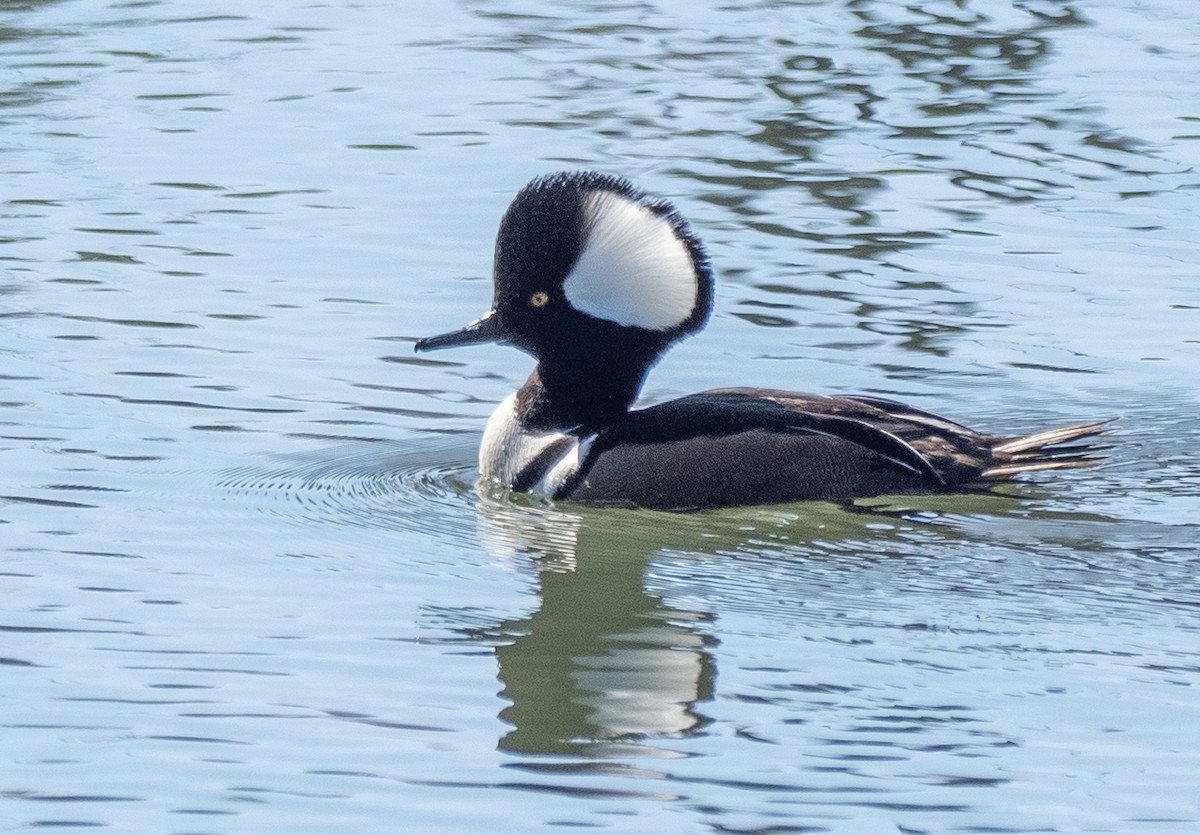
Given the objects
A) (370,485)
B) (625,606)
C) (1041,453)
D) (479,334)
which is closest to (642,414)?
(479,334)

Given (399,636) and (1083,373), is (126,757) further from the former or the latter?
(1083,373)

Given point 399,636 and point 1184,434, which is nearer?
point 399,636

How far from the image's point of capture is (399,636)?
6.21 metres

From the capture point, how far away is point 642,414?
7.76 m

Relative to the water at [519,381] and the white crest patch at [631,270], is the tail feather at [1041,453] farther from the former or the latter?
the white crest patch at [631,270]

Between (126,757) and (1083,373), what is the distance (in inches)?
204

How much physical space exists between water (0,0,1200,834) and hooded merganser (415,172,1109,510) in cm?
15

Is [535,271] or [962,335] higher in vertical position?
[535,271]

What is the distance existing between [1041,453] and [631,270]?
5.33 feet

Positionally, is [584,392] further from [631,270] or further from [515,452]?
[631,270]

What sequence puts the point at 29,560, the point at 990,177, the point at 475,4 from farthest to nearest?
1. the point at 475,4
2. the point at 990,177
3. the point at 29,560

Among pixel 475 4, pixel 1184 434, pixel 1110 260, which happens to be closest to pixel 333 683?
pixel 1184 434

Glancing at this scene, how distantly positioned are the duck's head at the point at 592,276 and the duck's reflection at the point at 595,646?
0.70m

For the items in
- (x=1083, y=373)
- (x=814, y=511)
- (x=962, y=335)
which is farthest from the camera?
(x=962, y=335)
